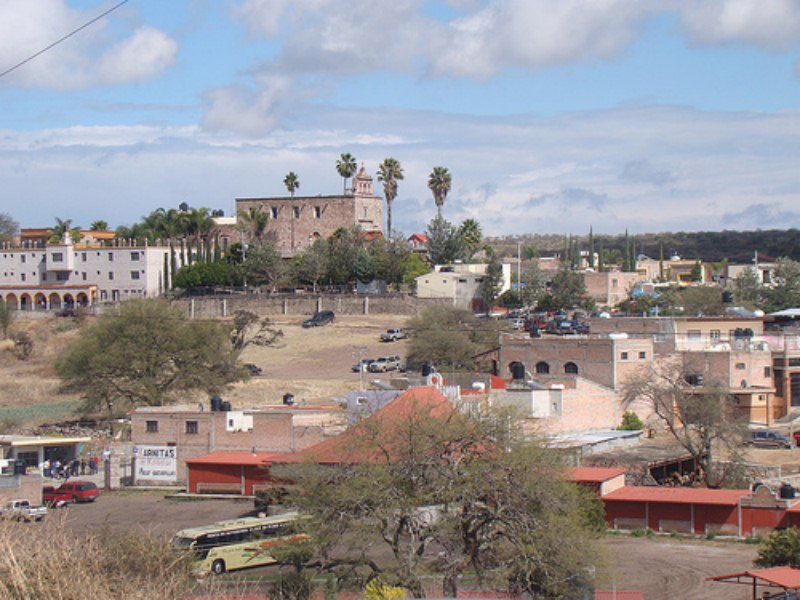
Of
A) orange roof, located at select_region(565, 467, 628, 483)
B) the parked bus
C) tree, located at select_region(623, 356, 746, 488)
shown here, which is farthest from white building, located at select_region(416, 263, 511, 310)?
the parked bus

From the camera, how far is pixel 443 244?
4505 inches

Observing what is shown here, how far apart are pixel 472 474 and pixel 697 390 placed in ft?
91.8

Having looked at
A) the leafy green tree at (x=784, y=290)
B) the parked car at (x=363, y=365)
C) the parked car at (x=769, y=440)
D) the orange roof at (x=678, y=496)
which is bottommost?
the parked car at (x=769, y=440)

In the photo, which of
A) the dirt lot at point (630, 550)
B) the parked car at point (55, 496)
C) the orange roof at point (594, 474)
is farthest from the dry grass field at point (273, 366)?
the orange roof at point (594, 474)

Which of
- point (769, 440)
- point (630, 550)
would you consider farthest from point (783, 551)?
A: point (769, 440)

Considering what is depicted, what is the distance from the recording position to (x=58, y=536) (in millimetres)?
17922

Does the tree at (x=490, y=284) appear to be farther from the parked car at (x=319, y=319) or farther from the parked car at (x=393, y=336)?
the parked car at (x=393, y=336)

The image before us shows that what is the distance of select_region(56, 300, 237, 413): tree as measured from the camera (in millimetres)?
64500

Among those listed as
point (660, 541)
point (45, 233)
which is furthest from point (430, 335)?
point (45, 233)

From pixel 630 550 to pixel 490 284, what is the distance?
2491 inches

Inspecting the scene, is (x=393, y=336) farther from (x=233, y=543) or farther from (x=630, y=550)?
(x=233, y=543)

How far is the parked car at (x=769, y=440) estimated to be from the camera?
5462cm

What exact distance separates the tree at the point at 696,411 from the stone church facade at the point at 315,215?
59483 mm

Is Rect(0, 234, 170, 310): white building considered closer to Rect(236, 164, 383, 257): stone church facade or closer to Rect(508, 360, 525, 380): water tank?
Rect(236, 164, 383, 257): stone church facade
